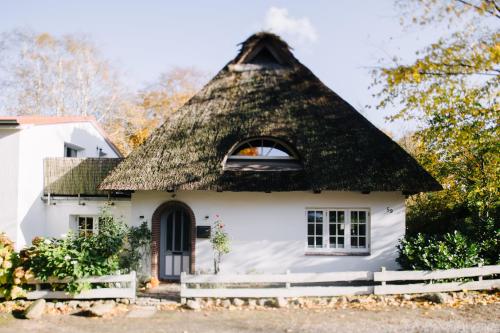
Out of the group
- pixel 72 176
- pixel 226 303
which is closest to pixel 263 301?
pixel 226 303

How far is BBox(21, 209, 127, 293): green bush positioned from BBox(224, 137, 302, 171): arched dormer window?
13.2 ft

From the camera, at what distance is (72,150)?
17.7 meters

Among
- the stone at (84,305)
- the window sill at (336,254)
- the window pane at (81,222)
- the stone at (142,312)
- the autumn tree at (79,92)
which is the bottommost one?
the stone at (142,312)

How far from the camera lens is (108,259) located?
34.1 ft

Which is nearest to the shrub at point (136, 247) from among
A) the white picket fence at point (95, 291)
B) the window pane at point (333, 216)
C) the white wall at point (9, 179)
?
the white picket fence at point (95, 291)

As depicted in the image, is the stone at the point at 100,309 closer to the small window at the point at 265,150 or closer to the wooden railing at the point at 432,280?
the small window at the point at 265,150

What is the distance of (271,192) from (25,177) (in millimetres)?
7986

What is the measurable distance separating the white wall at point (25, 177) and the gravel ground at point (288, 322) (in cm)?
500

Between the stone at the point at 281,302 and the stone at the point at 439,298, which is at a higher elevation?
the stone at the point at 439,298

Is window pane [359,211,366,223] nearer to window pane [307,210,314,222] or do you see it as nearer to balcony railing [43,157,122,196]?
window pane [307,210,314,222]

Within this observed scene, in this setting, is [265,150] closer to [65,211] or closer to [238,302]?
[238,302]

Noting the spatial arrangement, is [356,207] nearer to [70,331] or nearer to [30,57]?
[70,331]

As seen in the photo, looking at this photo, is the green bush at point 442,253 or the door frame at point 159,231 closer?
the green bush at point 442,253

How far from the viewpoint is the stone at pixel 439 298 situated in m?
9.97
